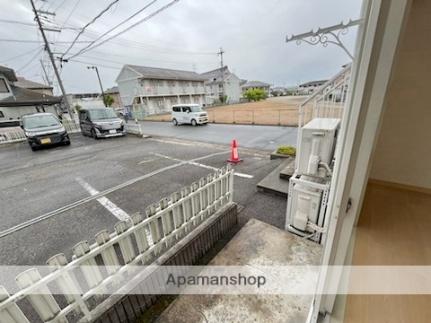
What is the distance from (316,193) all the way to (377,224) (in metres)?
0.88

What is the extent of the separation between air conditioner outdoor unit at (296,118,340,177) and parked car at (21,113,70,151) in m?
9.72

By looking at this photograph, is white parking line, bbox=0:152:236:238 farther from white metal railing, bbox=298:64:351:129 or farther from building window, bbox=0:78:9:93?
building window, bbox=0:78:9:93

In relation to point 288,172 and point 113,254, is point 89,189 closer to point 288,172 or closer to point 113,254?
point 113,254

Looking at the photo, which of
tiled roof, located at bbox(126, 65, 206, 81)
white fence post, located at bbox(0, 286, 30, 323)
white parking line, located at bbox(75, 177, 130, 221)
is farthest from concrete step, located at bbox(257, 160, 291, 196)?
tiled roof, located at bbox(126, 65, 206, 81)

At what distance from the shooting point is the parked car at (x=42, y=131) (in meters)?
7.49

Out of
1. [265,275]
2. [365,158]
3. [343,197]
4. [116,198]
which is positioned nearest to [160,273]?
[265,275]

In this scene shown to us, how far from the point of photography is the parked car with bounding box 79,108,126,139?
933 cm

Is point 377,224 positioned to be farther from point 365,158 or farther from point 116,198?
point 116,198

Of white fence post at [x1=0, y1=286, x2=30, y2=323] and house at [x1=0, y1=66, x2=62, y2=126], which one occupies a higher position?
house at [x1=0, y1=66, x2=62, y2=126]

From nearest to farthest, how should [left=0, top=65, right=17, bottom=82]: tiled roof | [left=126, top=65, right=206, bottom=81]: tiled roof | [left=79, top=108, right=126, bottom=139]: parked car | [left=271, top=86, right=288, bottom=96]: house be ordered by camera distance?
[left=79, top=108, right=126, bottom=139]: parked car, [left=0, top=65, right=17, bottom=82]: tiled roof, [left=126, top=65, right=206, bottom=81]: tiled roof, [left=271, top=86, right=288, bottom=96]: house

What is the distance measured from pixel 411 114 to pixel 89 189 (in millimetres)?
5879

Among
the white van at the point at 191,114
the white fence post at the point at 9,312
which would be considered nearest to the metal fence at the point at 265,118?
the white van at the point at 191,114

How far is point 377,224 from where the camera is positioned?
226 centimetres

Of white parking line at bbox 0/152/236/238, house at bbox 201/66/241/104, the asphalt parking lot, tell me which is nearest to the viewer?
the asphalt parking lot
